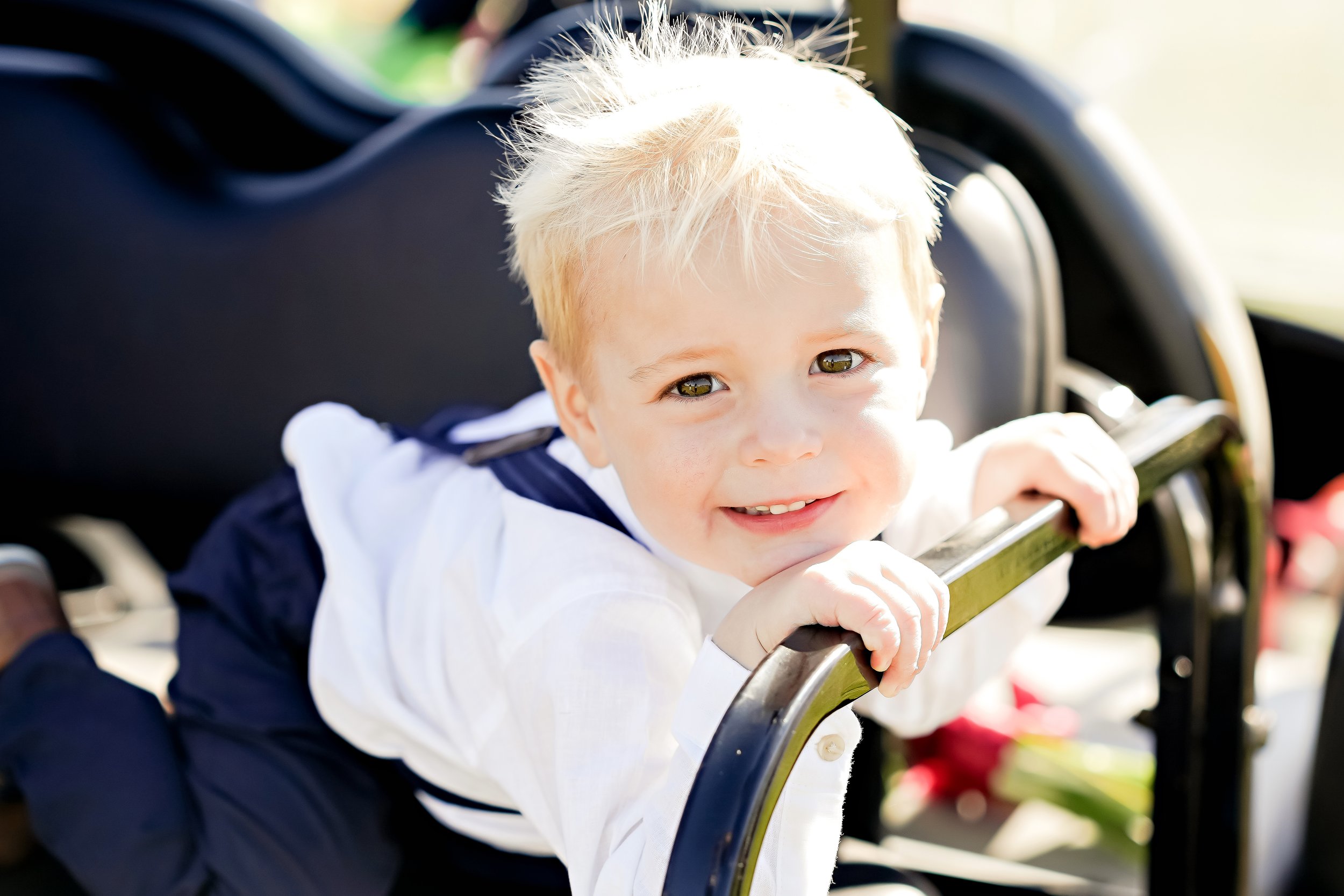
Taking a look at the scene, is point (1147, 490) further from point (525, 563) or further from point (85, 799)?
point (85, 799)

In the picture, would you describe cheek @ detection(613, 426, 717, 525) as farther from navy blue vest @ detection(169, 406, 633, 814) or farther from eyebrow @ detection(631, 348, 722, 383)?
navy blue vest @ detection(169, 406, 633, 814)

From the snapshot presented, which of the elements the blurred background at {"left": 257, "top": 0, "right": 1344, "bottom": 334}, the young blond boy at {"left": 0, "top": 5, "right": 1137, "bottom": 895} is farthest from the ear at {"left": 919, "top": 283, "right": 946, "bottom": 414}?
the blurred background at {"left": 257, "top": 0, "right": 1344, "bottom": 334}

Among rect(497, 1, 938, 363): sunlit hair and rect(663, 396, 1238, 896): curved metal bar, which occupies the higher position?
rect(497, 1, 938, 363): sunlit hair

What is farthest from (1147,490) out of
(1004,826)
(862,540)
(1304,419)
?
(1304,419)

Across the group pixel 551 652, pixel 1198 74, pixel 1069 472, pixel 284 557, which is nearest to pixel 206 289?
pixel 284 557

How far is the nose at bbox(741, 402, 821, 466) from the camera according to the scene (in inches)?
25.3

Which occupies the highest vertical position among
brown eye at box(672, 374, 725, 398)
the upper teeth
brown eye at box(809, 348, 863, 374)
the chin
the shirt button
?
brown eye at box(809, 348, 863, 374)

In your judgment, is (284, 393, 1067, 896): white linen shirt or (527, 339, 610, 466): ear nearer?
(284, 393, 1067, 896): white linen shirt

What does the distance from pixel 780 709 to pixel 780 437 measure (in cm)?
18

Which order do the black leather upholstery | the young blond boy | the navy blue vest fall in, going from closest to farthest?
the young blond boy < the navy blue vest < the black leather upholstery

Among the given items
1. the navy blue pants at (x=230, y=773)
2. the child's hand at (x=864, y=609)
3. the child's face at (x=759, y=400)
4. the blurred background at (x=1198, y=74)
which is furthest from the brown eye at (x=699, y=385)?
the blurred background at (x=1198, y=74)

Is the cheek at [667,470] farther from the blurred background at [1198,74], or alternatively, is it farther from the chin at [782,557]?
the blurred background at [1198,74]

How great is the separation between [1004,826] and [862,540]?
845mm

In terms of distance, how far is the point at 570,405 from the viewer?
0.77 meters
